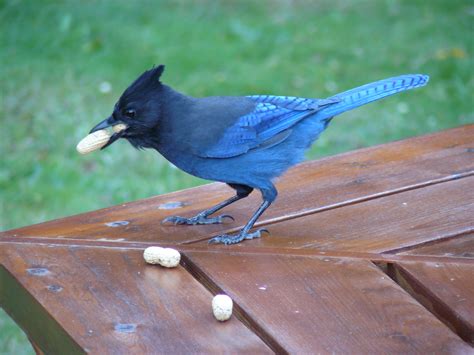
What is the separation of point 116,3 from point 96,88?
1.36m

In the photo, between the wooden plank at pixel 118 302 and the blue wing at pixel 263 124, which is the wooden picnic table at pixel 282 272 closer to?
the wooden plank at pixel 118 302

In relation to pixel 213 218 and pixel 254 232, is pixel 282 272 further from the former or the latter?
pixel 213 218

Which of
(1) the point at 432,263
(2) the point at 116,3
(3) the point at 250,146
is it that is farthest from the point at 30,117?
(1) the point at 432,263

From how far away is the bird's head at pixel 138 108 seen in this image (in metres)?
2.53

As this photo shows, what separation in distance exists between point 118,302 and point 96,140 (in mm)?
610

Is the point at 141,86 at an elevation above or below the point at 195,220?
above

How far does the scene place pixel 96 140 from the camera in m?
2.49

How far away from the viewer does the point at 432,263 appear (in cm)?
216

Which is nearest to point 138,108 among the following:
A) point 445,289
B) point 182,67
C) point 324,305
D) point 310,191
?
point 310,191

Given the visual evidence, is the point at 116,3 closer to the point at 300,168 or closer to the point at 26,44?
the point at 26,44

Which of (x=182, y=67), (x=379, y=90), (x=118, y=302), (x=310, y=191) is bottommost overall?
(x=118, y=302)

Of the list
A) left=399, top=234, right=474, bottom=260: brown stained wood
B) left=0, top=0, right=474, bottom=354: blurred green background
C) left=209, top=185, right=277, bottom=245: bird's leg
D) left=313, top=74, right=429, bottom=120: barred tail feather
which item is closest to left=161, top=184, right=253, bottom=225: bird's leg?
left=209, top=185, right=277, bottom=245: bird's leg

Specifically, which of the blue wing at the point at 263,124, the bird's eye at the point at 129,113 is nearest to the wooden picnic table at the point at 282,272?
the blue wing at the point at 263,124

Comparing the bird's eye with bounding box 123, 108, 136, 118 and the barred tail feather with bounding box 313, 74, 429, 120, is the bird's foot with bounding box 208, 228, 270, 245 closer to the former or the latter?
the bird's eye with bounding box 123, 108, 136, 118
